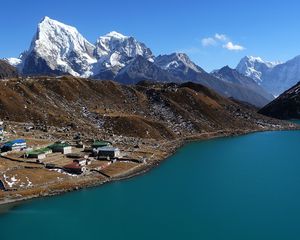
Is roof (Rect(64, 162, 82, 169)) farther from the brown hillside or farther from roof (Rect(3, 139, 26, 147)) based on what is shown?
the brown hillside

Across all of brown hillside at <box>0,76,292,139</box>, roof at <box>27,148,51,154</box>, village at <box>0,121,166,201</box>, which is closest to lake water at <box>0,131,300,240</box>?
village at <box>0,121,166,201</box>

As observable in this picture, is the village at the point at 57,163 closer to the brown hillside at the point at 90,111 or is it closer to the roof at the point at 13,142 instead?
the roof at the point at 13,142

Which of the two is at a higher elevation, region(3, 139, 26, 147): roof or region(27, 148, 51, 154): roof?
region(3, 139, 26, 147): roof

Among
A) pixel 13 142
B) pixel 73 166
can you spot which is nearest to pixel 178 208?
pixel 73 166

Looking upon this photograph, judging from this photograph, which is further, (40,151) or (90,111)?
(90,111)

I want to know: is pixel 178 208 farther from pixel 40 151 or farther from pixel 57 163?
pixel 40 151

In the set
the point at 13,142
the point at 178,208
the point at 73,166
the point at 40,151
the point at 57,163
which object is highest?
the point at 13,142

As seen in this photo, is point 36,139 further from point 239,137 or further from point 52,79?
point 239,137
